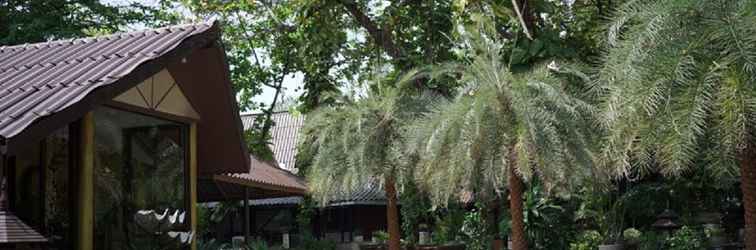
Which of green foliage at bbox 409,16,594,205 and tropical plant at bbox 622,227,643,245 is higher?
green foliage at bbox 409,16,594,205

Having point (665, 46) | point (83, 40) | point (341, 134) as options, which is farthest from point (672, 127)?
point (341, 134)

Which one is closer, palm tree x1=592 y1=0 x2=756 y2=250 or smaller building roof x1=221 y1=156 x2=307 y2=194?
palm tree x1=592 y1=0 x2=756 y2=250

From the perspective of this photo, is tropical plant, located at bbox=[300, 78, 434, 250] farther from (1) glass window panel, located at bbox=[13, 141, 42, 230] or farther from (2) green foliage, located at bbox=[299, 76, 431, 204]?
(1) glass window panel, located at bbox=[13, 141, 42, 230]

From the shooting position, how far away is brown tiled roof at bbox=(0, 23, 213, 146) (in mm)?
7875

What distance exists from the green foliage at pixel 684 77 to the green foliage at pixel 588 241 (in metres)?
13.6

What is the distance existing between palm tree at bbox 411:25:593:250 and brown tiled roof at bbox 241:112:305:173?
980 inches

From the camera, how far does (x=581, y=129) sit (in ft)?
45.3

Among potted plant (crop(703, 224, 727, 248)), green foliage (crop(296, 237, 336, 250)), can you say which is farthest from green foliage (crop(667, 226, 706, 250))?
green foliage (crop(296, 237, 336, 250))

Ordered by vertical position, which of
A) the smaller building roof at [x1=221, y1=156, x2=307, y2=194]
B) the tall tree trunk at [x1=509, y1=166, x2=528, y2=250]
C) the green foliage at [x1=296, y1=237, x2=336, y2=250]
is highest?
the smaller building roof at [x1=221, y1=156, x2=307, y2=194]

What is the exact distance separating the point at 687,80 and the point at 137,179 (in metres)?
5.70

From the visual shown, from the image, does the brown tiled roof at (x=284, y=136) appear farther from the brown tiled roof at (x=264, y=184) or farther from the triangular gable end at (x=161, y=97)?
the triangular gable end at (x=161, y=97)

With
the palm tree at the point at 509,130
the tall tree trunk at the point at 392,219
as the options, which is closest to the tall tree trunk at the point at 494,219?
the tall tree trunk at the point at 392,219

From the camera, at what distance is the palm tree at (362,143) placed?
687 inches

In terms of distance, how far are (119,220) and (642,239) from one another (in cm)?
1565
